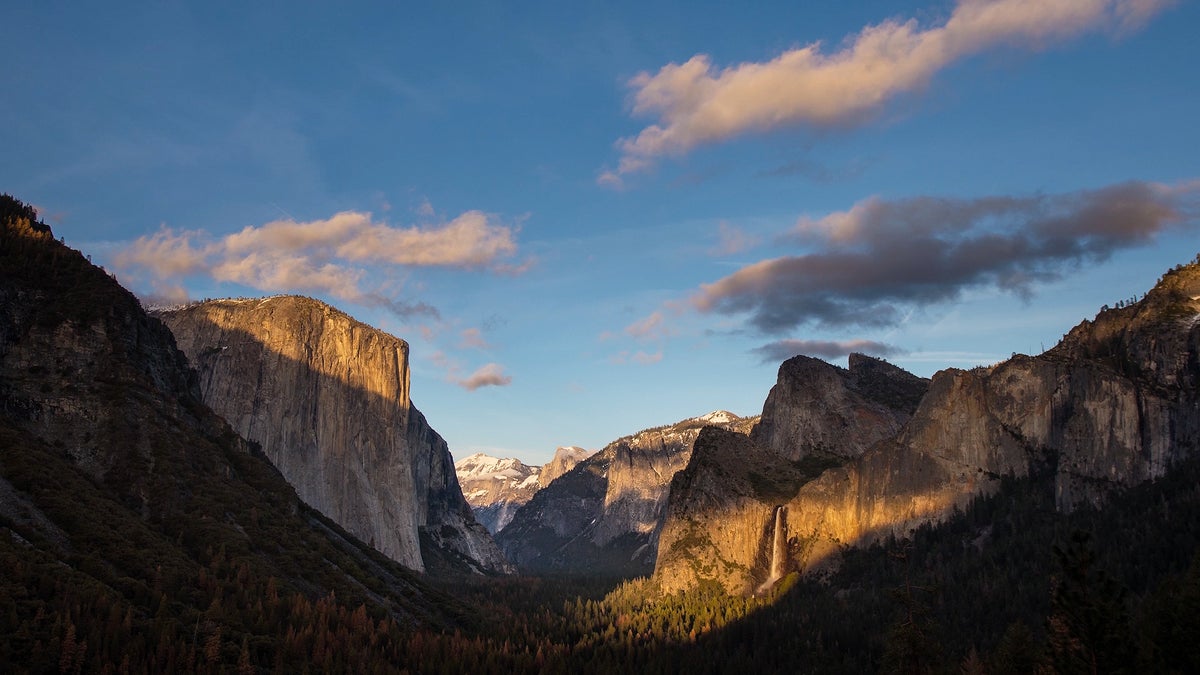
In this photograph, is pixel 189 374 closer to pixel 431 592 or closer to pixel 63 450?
pixel 63 450

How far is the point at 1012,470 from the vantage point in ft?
649

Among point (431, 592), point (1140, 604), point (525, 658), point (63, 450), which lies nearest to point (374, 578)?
point (431, 592)

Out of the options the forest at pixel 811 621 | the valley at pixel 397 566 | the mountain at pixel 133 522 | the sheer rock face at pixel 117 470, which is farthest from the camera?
the sheer rock face at pixel 117 470

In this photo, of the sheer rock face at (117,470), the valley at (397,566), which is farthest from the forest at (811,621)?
the sheer rock face at (117,470)

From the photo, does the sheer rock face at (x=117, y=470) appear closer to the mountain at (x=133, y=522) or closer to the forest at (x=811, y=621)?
the mountain at (x=133, y=522)

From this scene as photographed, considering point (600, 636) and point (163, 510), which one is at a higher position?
point (163, 510)

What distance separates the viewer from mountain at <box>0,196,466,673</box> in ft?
309

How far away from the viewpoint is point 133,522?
4636 inches

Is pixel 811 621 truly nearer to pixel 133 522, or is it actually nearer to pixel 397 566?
pixel 397 566

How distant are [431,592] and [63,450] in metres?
78.2

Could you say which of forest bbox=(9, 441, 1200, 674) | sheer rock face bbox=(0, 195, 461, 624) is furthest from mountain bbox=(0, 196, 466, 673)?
forest bbox=(9, 441, 1200, 674)

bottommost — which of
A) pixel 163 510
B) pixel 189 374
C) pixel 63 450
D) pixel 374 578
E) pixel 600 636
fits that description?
pixel 600 636

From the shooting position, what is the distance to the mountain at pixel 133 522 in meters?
94.1

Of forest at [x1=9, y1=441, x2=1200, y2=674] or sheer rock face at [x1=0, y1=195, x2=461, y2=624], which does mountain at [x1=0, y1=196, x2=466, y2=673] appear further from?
forest at [x1=9, y1=441, x2=1200, y2=674]
